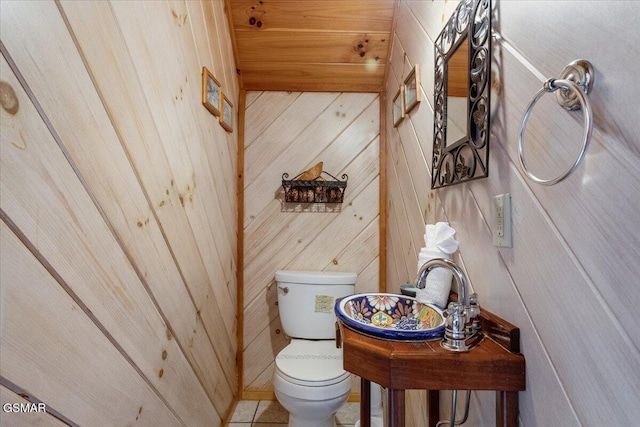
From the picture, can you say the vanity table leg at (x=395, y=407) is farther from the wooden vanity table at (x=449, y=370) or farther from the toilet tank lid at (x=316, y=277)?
the toilet tank lid at (x=316, y=277)

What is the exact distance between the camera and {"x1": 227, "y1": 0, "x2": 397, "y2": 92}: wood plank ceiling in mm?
1898

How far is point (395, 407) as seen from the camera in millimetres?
756

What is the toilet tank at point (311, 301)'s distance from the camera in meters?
1.93

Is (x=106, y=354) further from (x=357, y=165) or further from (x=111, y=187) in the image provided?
(x=357, y=165)

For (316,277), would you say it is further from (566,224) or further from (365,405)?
(566,224)

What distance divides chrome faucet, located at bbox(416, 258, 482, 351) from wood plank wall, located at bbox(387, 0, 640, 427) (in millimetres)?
74

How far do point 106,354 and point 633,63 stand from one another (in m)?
1.22

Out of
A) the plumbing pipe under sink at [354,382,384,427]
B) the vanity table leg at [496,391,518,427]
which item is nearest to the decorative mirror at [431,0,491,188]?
the vanity table leg at [496,391,518,427]

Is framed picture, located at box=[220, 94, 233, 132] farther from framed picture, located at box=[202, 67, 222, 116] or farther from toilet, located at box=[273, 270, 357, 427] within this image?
toilet, located at box=[273, 270, 357, 427]

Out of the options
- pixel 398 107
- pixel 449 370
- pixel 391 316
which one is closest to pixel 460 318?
pixel 449 370

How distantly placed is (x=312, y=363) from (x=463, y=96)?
54.4 inches

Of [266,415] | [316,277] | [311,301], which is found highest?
[316,277]

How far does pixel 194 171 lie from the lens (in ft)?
4.81
